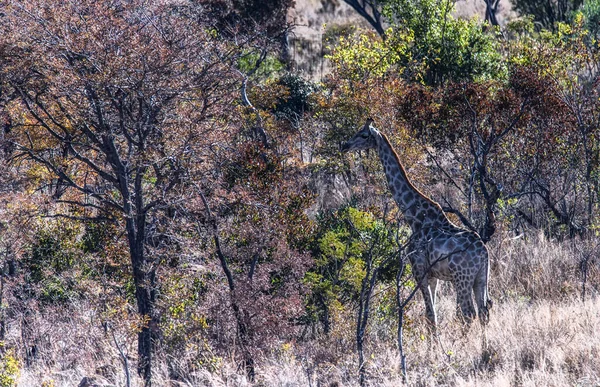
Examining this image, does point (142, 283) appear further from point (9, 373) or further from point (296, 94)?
point (296, 94)

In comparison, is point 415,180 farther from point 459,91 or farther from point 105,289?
point 105,289

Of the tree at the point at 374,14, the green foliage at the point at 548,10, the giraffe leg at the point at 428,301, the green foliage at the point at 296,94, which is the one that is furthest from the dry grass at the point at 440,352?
the tree at the point at 374,14

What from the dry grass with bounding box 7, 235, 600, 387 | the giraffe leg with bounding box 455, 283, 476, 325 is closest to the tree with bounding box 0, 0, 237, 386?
the dry grass with bounding box 7, 235, 600, 387

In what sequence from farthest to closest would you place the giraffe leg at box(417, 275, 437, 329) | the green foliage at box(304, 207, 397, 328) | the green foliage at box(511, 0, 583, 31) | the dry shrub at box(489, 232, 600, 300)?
the green foliage at box(511, 0, 583, 31)
the dry shrub at box(489, 232, 600, 300)
the green foliage at box(304, 207, 397, 328)
the giraffe leg at box(417, 275, 437, 329)

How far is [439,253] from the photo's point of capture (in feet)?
36.2

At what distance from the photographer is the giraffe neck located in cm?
1133

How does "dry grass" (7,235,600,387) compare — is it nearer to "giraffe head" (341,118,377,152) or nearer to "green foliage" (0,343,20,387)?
"green foliage" (0,343,20,387)

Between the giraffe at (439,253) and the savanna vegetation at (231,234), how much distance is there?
1.14ft

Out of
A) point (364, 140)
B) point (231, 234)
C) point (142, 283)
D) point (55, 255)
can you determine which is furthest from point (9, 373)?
point (364, 140)

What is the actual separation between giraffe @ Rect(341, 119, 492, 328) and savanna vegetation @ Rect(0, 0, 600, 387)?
35cm

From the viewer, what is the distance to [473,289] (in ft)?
35.9

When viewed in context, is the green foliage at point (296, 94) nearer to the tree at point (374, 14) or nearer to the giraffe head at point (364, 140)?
the tree at point (374, 14)

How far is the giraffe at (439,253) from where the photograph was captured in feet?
35.5

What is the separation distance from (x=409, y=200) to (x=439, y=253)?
101 centimetres
